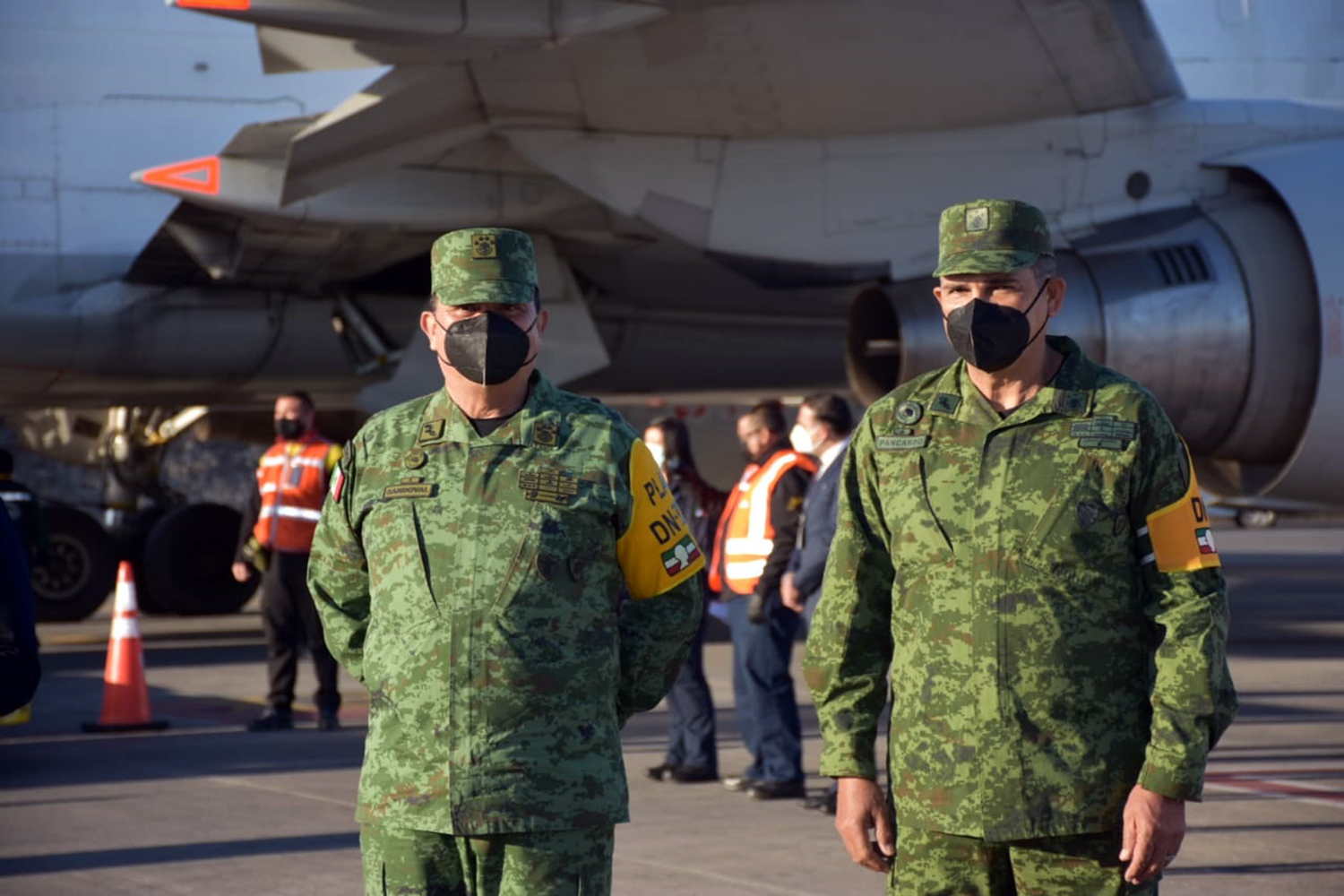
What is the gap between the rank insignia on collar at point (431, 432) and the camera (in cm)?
336

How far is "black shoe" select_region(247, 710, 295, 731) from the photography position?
931 centimetres

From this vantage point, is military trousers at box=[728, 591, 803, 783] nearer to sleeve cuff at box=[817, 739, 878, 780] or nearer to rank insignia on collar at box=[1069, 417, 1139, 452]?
sleeve cuff at box=[817, 739, 878, 780]

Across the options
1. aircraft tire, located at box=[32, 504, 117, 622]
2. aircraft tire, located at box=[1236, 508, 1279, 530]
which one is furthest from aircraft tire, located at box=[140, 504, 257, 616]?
aircraft tire, located at box=[1236, 508, 1279, 530]

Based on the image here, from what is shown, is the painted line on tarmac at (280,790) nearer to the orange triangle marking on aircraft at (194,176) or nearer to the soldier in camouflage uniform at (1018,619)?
the soldier in camouflage uniform at (1018,619)

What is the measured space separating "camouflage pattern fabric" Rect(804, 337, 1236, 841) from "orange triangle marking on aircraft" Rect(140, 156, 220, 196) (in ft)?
28.2

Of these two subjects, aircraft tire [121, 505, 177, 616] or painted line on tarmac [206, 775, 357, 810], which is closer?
painted line on tarmac [206, 775, 357, 810]

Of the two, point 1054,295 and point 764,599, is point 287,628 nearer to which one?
point 764,599

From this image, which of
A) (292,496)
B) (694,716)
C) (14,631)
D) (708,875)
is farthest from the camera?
(292,496)

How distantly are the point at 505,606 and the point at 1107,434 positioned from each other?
1128 millimetres

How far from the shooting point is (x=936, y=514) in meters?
3.25

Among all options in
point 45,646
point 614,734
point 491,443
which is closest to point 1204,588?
point 614,734

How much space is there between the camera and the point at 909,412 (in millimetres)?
3340

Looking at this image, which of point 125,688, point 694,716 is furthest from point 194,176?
point 694,716

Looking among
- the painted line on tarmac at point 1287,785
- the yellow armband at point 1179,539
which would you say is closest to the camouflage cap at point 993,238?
the yellow armband at point 1179,539
